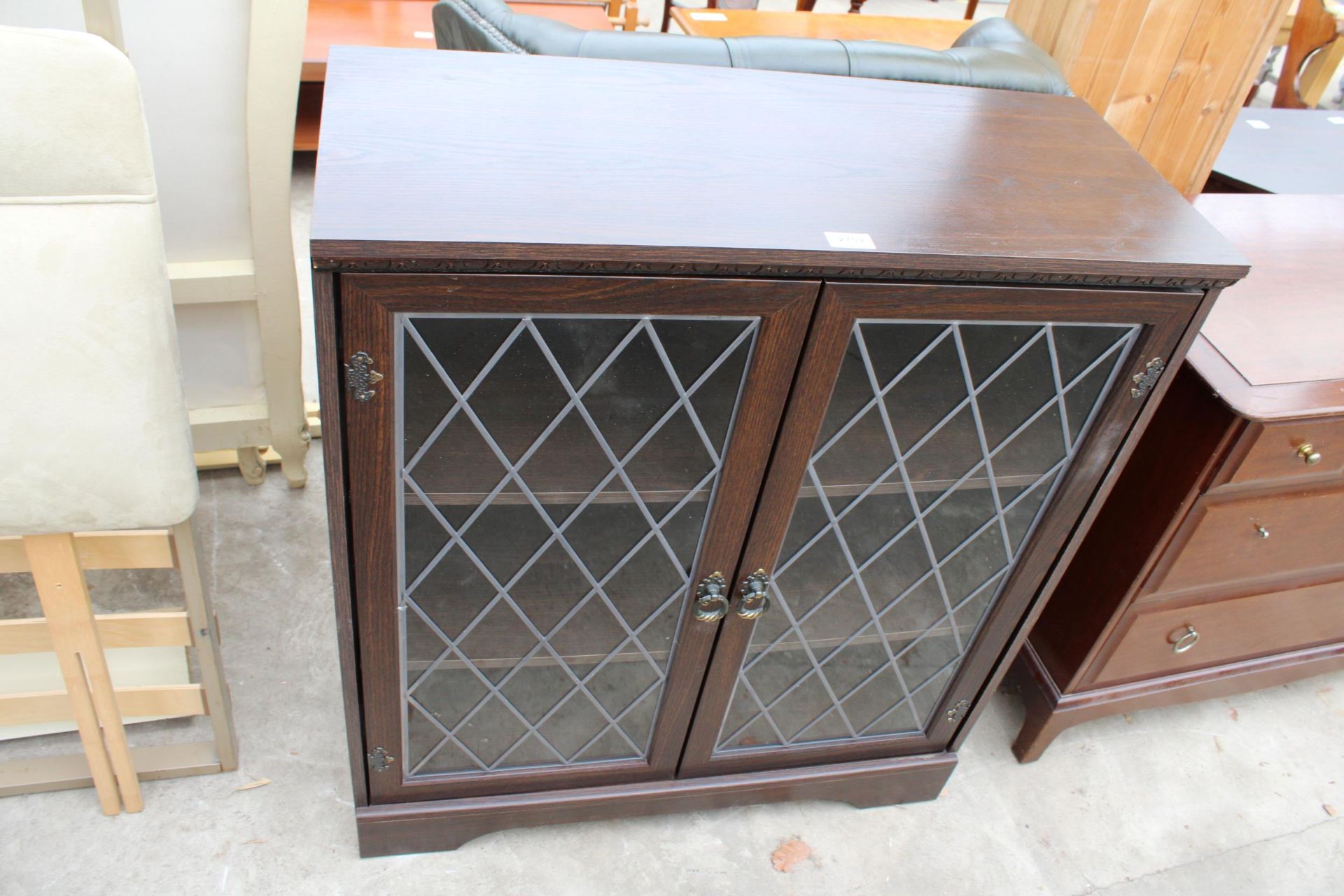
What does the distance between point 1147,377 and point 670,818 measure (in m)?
1.05

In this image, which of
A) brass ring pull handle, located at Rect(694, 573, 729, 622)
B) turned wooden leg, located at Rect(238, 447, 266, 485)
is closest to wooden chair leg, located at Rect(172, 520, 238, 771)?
turned wooden leg, located at Rect(238, 447, 266, 485)


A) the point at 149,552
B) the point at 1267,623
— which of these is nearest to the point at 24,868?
the point at 149,552

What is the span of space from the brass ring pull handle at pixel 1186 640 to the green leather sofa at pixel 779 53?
0.94 metres

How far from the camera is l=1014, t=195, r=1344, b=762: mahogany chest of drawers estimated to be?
1.33 metres

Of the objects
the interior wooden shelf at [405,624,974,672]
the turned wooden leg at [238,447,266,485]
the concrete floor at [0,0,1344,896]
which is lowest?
the concrete floor at [0,0,1344,896]

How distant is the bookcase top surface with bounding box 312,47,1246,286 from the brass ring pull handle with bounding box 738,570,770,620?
1.53 ft

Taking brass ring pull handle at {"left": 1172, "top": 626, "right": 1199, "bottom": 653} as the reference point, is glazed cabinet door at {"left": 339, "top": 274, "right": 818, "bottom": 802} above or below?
above

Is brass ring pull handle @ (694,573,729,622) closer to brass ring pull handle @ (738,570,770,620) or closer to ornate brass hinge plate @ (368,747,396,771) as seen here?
brass ring pull handle @ (738,570,770,620)

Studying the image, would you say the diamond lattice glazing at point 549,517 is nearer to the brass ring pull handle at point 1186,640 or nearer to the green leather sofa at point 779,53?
the green leather sofa at point 779,53

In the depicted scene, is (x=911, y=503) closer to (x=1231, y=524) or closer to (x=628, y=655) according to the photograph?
(x=628, y=655)

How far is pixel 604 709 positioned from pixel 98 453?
740 millimetres

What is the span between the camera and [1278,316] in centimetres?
142

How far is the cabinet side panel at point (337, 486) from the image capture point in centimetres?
88

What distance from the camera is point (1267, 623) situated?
1.74m
